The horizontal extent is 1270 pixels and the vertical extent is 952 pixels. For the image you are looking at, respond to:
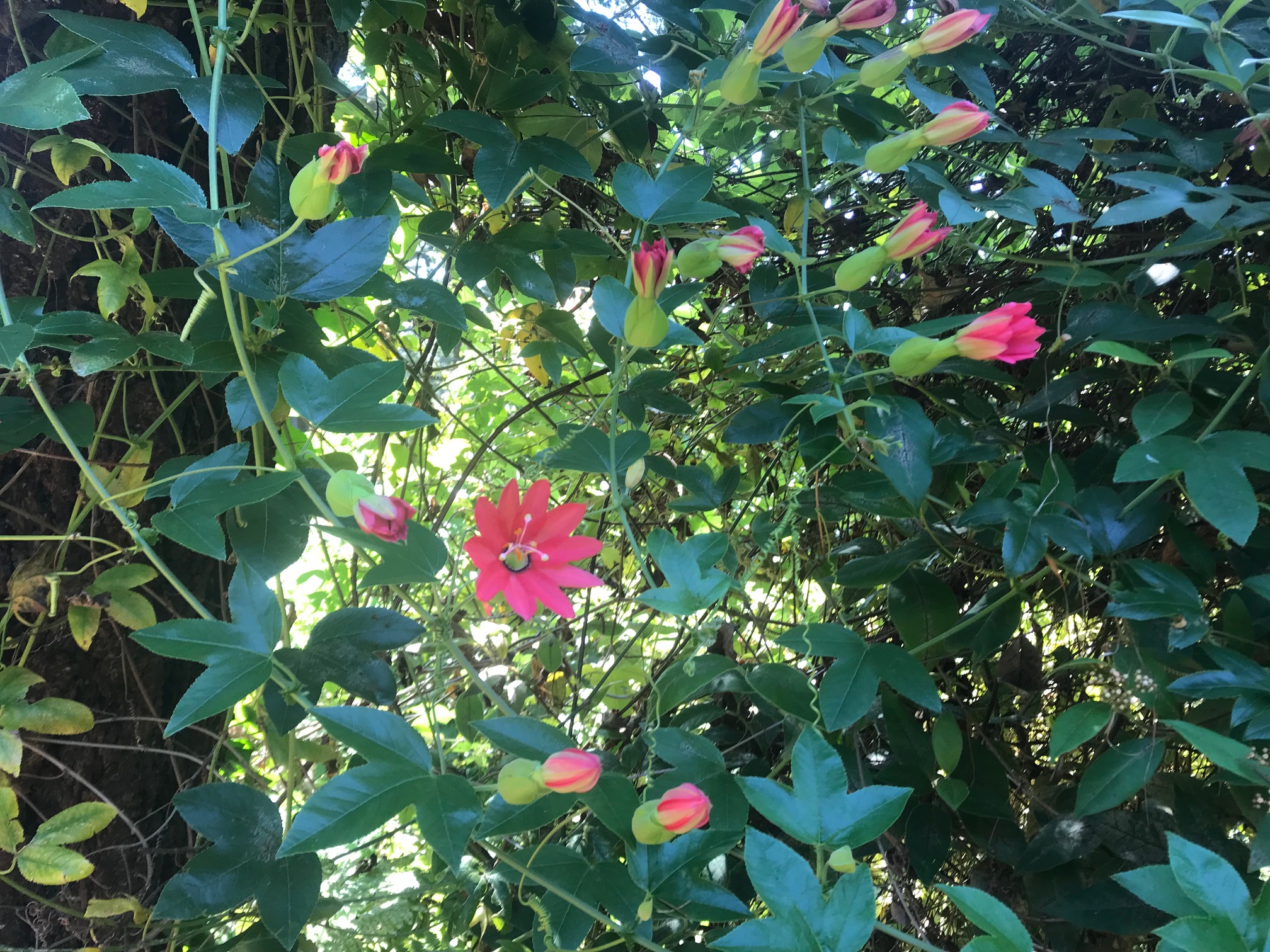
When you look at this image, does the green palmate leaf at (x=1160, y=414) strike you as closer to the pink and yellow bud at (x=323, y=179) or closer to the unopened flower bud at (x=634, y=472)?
the unopened flower bud at (x=634, y=472)

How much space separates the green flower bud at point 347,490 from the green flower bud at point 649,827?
0.26 metres

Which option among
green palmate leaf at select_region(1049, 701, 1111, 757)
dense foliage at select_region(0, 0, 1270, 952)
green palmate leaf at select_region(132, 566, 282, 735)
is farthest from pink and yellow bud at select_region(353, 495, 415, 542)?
green palmate leaf at select_region(1049, 701, 1111, 757)

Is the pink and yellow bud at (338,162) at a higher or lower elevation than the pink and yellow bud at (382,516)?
higher

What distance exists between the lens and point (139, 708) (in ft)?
2.54

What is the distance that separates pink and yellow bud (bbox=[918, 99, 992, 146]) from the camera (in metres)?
0.66

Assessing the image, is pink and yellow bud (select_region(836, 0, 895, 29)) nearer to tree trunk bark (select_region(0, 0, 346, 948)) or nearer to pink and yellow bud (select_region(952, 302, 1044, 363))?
pink and yellow bud (select_region(952, 302, 1044, 363))

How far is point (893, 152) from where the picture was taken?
2.25 feet

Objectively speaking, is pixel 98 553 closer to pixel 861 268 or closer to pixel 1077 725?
pixel 861 268

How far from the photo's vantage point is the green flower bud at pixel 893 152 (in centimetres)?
68

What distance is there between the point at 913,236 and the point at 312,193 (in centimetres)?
47

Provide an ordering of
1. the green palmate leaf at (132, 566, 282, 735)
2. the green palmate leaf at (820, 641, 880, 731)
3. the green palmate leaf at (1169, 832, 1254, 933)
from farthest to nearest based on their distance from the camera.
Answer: the green palmate leaf at (820, 641, 880, 731) < the green palmate leaf at (132, 566, 282, 735) < the green palmate leaf at (1169, 832, 1254, 933)

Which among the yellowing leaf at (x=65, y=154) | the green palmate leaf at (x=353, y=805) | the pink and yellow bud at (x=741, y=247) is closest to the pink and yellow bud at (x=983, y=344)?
the pink and yellow bud at (x=741, y=247)

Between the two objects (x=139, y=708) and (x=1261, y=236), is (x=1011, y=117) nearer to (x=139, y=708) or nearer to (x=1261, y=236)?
(x=1261, y=236)

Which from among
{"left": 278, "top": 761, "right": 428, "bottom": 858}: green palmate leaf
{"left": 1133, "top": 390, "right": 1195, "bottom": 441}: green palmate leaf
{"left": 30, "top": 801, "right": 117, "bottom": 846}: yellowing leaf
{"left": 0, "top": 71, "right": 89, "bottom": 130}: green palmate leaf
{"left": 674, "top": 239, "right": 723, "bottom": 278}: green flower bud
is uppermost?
{"left": 0, "top": 71, "right": 89, "bottom": 130}: green palmate leaf
